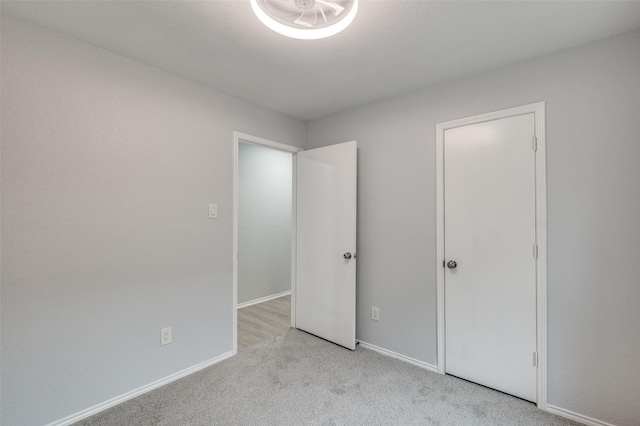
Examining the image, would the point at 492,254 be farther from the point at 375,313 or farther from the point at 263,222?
the point at 263,222

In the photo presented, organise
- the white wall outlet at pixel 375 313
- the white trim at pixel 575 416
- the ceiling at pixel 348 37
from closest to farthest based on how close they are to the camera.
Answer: the ceiling at pixel 348 37
the white trim at pixel 575 416
the white wall outlet at pixel 375 313

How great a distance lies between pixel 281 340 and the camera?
9.59 ft

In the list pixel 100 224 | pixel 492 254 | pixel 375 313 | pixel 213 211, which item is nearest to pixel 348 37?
pixel 213 211

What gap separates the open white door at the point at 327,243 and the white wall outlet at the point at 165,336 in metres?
1.37

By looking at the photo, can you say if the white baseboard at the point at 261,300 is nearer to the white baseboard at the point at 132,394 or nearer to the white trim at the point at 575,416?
the white baseboard at the point at 132,394

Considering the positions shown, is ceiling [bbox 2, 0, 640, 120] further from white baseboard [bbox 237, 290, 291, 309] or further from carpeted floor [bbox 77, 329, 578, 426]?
white baseboard [bbox 237, 290, 291, 309]

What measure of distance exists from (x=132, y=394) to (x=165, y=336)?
0.39 m

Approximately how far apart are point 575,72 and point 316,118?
2.17 meters

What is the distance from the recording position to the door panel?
1.98m

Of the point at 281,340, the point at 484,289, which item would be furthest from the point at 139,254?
the point at 484,289

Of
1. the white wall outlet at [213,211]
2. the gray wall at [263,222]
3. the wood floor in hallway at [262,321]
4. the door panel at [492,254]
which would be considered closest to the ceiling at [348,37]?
the door panel at [492,254]

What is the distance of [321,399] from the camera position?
1993mm

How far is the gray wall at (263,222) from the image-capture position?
4.09m

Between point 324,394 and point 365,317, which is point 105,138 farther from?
point 365,317
